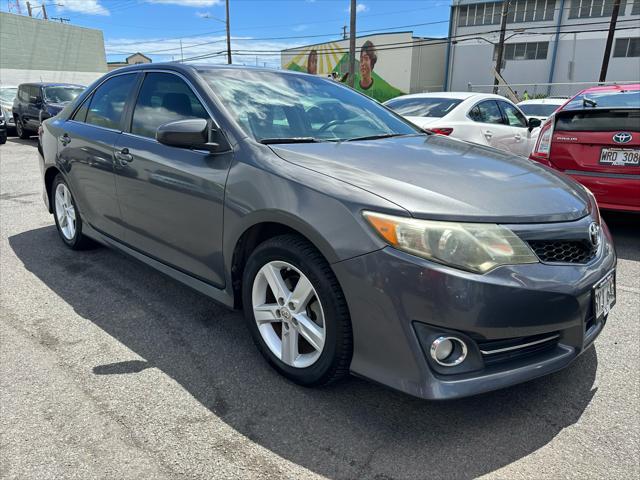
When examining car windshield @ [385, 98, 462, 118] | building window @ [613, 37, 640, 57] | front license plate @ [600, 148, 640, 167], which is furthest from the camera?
building window @ [613, 37, 640, 57]

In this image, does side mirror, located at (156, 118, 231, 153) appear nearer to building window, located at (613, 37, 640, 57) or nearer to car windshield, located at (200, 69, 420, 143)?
car windshield, located at (200, 69, 420, 143)

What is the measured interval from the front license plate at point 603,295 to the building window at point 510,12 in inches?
1894

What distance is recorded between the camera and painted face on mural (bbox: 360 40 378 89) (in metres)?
49.4

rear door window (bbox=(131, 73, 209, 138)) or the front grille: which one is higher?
rear door window (bbox=(131, 73, 209, 138))

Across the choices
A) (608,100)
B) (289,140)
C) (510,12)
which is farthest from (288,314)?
(510,12)

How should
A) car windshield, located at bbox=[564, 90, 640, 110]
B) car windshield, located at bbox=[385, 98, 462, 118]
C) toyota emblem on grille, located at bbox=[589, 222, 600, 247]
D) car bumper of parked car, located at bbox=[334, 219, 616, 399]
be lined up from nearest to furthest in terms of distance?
car bumper of parked car, located at bbox=[334, 219, 616, 399] < toyota emblem on grille, located at bbox=[589, 222, 600, 247] < car windshield, located at bbox=[564, 90, 640, 110] < car windshield, located at bbox=[385, 98, 462, 118]

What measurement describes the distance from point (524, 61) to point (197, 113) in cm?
4642

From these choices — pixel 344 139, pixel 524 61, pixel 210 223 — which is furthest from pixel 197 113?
pixel 524 61

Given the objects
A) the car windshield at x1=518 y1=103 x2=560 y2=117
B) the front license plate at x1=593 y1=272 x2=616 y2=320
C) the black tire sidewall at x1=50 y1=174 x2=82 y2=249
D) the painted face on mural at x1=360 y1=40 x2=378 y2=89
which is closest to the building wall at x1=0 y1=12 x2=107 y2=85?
the painted face on mural at x1=360 y1=40 x2=378 y2=89

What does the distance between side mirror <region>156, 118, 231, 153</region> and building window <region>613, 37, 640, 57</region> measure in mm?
45668

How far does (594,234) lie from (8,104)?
67.2 ft

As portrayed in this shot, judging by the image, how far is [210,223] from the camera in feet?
8.93

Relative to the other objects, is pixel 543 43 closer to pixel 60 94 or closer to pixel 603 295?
pixel 60 94

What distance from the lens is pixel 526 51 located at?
43.0 meters
